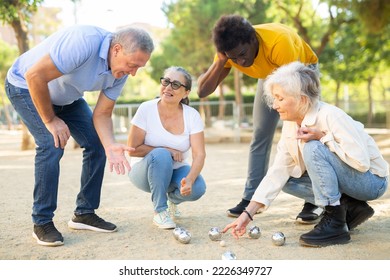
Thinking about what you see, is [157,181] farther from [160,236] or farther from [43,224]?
[43,224]

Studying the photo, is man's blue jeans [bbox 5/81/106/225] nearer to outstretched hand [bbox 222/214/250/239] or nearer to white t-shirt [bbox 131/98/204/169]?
white t-shirt [bbox 131/98/204/169]

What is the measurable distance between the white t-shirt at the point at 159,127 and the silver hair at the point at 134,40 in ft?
2.54

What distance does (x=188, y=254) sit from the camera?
3.18 metres

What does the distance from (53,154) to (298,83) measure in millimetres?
1604

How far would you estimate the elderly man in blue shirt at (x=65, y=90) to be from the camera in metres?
3.15

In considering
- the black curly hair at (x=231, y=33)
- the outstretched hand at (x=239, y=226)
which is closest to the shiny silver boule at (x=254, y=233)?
the outstretched hand at (x=239, y=226)

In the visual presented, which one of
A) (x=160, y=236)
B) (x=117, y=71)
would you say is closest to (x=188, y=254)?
(x=160, y=236)

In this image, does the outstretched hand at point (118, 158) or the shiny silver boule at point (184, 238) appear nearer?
the outstretched hand at point (118, 158)

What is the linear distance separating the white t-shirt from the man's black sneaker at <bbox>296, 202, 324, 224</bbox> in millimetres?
1010

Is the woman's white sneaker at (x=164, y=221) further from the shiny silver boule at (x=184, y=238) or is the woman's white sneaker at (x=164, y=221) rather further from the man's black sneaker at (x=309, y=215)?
the man's black sneaker at (x=309, y=215)

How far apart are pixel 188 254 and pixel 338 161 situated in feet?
3.60

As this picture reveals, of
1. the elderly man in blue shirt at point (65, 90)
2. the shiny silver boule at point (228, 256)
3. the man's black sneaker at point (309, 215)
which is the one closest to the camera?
the shiny silver boule at point (228, 256)

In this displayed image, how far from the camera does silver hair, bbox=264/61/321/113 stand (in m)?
3.18

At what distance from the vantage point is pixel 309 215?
3.93 metres
